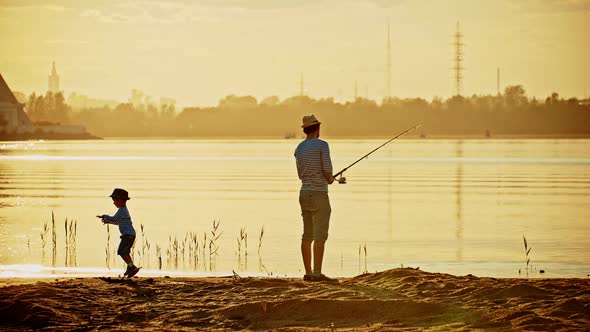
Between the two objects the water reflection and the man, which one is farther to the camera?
the water reflection

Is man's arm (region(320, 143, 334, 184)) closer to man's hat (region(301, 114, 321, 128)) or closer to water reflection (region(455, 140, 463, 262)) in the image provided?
man's hat (region(301, 114, 321, 128))

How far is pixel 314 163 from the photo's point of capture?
45.9 ft

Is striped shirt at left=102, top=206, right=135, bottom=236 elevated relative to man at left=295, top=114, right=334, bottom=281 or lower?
lower

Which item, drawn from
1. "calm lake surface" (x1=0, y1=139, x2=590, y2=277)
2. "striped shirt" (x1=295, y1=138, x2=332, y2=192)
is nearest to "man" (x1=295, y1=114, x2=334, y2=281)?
"striped shirt" (x1=295, y1=138, x2=332, y2=192)

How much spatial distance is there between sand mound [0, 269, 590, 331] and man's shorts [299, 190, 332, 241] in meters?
0.77

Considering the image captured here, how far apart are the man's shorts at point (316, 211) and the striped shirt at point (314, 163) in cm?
9

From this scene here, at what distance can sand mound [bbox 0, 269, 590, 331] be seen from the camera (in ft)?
36.5

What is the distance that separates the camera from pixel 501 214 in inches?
1336

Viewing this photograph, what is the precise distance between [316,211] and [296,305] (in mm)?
2382

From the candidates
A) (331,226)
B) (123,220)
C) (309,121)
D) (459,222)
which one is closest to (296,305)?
(309,121)

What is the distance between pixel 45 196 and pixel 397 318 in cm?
3433

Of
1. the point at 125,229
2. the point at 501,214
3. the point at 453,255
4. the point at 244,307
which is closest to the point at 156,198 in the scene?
the point at 501,214

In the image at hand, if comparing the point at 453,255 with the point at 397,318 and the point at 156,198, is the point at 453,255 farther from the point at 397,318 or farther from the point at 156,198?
the point at 156,198

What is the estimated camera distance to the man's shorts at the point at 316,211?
14039 millimetres
